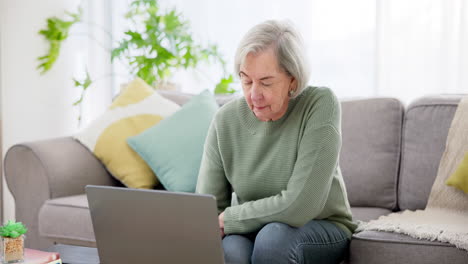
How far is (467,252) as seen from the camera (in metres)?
1.72

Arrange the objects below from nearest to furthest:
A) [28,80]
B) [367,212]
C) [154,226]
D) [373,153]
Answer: [154,226], [367,212], [373,153], [28,80]

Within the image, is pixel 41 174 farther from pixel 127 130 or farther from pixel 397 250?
pixel 397 250

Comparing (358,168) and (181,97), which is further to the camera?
(181,97)

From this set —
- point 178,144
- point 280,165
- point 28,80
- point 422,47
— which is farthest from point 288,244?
point 28,80

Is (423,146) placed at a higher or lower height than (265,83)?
lower

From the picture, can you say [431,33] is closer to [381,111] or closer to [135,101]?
[381,111]

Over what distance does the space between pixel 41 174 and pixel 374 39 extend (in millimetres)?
1879

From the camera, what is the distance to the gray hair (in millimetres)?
1703

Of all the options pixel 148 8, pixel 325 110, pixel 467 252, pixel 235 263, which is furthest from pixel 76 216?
pixel 148 8

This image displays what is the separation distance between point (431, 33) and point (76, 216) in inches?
78.3

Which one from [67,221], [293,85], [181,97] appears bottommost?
[67,221]

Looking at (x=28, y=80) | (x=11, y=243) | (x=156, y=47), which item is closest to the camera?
(x=11, y=243)

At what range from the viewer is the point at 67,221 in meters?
2.42

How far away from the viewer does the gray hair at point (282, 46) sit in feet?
5.59
